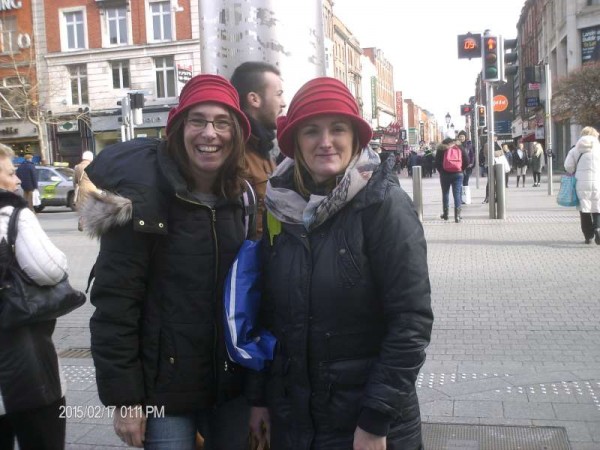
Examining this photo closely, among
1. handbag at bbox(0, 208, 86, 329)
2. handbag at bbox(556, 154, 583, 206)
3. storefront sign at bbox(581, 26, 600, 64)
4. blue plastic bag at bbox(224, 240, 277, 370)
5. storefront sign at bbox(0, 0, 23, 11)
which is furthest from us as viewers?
storefront sign at bbox(0, 0, 23, 11)

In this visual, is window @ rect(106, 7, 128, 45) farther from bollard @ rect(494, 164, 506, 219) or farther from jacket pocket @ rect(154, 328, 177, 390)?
jacket pocket @ rect(154, 328, 177, 390)

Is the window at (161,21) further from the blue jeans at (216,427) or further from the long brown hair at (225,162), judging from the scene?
the blue jeans at (216,427)

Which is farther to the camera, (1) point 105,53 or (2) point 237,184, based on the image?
(1) point 105,53

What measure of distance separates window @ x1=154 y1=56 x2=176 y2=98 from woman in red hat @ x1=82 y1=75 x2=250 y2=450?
36.2m

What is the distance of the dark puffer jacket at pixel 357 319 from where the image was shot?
218 centimetres

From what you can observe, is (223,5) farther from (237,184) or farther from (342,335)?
(342,335)

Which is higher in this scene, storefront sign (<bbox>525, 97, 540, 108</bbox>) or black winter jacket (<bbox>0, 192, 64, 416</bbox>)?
storefront sign (<bbox>525, 97, 540, 108</bbox>)

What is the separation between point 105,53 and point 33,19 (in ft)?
17.5

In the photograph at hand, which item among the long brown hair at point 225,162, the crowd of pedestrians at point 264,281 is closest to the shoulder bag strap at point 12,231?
the crowd of pedestrians at point 264,281

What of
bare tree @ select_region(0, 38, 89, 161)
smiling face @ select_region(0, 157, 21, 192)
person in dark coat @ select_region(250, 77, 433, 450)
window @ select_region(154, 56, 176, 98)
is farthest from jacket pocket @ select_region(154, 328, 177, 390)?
bare tree @ select_region(0, 38, 89, 161)

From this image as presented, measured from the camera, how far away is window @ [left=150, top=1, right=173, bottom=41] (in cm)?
3793

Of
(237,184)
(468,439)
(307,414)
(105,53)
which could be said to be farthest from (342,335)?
(105,53)

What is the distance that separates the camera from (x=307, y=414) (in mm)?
2326

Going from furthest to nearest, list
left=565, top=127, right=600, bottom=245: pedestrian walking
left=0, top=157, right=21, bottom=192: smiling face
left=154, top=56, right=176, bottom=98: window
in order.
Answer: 1. left=154, top=56, right=176, bottom=98: window
2. left=565, top=127, right=600, bottom=245: pedestrian walking
3. left=0, top=157, right=21, bottom=192: smiling face
